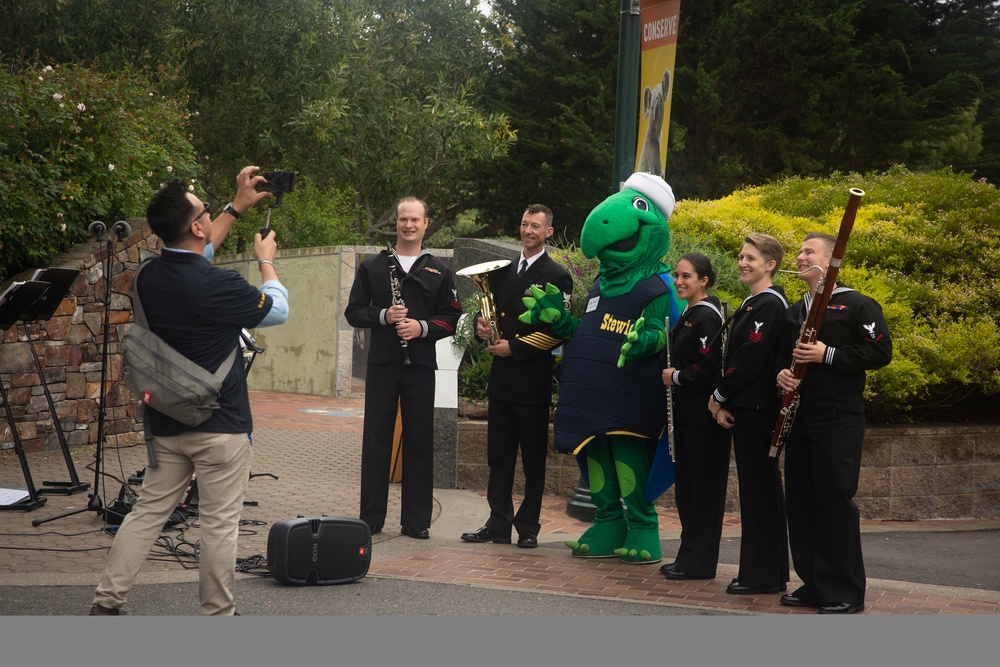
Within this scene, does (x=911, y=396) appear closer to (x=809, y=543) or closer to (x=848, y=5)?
(x=809, y=543)

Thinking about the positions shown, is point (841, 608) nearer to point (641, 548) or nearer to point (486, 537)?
point (641, 548)

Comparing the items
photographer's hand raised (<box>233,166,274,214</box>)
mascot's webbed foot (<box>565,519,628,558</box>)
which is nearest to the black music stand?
photographer's hand raised (<box>233,166,274,214</box>)

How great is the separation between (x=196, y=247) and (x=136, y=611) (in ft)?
5.81

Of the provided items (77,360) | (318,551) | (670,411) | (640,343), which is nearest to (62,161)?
(77,360)

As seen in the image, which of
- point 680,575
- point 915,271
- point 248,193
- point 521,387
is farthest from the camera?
point 915,271

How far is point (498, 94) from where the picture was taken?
22.3m

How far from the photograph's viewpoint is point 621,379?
248 inches

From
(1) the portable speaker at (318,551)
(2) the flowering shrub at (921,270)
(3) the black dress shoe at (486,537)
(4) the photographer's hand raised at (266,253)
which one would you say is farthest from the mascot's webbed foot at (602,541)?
(2) the flowering shrub at (921,270)

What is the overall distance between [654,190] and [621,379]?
1.26 metres

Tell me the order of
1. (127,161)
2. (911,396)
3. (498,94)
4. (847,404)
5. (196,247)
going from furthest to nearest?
(498,94), (127,161), (911,396), (847,404), (196,247)

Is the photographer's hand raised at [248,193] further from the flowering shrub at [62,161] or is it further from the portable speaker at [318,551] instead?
the flowering shrub at [62,161]

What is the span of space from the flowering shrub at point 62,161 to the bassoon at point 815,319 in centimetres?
735

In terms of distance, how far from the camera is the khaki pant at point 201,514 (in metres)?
4.52

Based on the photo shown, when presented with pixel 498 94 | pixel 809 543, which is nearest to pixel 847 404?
pixel 809 543
